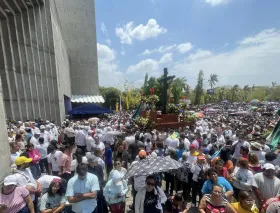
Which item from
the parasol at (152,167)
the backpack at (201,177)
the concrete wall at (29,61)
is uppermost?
the concrete wall at (29,61)

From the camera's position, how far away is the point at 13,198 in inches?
127

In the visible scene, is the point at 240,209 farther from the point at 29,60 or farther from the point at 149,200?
the point at 29,60

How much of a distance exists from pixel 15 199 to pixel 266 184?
14.5 feet

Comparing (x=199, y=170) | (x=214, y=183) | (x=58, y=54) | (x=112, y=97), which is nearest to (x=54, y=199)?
(x=214, y=183)

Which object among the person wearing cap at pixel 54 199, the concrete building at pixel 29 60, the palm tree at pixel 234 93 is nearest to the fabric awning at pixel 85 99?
the concrete building at pixel 29 60

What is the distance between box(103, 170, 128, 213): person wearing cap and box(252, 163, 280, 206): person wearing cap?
2601 millimetres

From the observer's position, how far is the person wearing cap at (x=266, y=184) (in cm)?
364

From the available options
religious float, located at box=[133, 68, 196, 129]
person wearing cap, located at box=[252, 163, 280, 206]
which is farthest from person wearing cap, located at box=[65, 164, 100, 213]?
religious float, located at box=[133, 68, 196, 129]

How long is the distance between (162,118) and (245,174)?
8.95 meters

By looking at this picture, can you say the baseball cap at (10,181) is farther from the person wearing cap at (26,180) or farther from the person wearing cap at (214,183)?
the person wearing cap at (214,183)

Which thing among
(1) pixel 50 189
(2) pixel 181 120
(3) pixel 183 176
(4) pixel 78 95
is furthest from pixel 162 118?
(4) pixel 78 95

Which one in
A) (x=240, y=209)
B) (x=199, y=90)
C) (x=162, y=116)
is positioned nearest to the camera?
(x=240, y=209)

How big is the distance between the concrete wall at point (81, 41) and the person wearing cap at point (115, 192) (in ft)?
98.7

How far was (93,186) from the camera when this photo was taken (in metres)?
3.62
